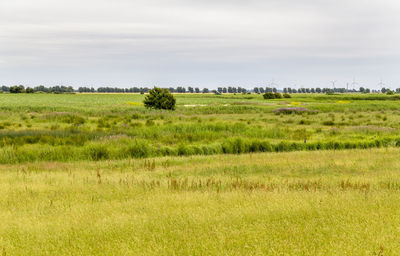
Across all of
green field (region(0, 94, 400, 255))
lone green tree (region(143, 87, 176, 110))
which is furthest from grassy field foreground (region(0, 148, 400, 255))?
lone green tree (region(143, 87, 176, 110))

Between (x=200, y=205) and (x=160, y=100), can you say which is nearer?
(x=200, y=205)

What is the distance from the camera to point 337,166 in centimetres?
1531

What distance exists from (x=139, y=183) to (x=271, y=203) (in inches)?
184

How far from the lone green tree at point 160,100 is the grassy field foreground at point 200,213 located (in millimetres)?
46692

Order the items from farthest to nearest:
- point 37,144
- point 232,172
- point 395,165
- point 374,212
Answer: point 37,144
point 395,165
point 232,172
point 374,212

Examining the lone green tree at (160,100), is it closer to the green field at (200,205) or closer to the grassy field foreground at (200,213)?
the green field at (200,205)

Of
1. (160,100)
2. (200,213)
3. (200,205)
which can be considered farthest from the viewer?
(160,100)

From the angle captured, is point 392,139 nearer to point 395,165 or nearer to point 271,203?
point 395,165

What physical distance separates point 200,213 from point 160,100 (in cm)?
5330

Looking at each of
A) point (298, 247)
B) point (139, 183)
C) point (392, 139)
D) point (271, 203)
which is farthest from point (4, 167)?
point (392, 139)

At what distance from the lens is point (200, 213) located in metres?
8.39

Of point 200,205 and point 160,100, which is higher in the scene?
point 160,100

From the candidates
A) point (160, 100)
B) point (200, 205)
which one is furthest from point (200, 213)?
point (160, 100)

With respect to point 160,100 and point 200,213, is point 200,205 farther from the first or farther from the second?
point 160,100
